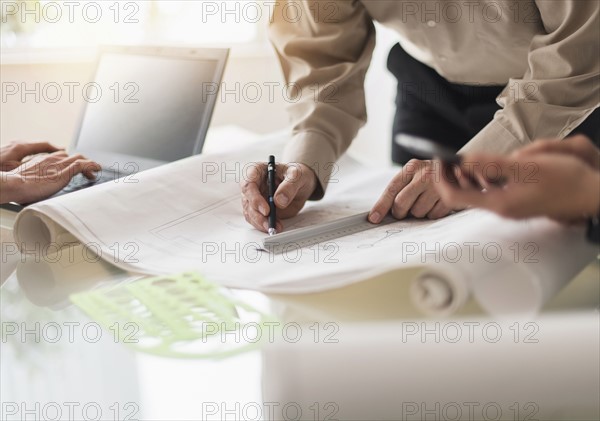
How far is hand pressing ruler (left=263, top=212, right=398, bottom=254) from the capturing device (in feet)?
2.49

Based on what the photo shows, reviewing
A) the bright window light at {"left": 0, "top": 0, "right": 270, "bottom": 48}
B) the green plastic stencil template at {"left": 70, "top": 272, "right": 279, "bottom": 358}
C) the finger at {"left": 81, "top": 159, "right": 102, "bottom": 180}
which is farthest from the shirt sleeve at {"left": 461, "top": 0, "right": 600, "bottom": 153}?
A: the bright window light at {"left": 0, "top": 0, "right": 270, "bottom": 48}

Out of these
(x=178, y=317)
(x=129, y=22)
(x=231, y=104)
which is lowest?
(x=231, y=104)

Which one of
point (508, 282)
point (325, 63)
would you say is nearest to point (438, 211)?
point (508, 282)

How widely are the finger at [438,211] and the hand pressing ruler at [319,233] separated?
0.05m

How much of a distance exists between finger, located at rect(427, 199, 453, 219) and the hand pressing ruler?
52 millimetres

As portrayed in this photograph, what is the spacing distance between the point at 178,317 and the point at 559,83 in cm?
59

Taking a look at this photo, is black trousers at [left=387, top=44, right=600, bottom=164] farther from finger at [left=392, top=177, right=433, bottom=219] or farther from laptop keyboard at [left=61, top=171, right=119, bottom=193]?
laptop keyboard at [left=61, top=171, right=119, bottom=193]

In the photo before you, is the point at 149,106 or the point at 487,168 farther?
the point at 149,106

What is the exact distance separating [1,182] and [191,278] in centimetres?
Answer: 39

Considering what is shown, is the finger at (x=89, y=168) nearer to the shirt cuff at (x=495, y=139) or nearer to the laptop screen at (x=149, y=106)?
the laptop screen at (x=149, y=106)

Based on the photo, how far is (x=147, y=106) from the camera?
4.53 ft

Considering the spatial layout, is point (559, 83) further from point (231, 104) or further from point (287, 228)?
point (231, 104)

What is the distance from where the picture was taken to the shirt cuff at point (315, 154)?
101cm

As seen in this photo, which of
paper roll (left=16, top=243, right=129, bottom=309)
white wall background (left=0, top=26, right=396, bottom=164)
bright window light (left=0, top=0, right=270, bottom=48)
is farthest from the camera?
bright window light (left=0, top=0, right=270, bottom=48)
